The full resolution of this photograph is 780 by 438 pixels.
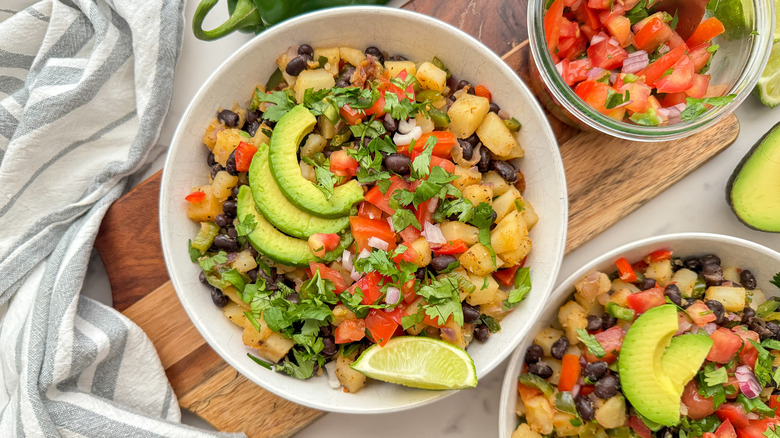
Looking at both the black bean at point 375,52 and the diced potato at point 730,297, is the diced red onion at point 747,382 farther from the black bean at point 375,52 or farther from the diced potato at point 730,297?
the black bean at point 375,52

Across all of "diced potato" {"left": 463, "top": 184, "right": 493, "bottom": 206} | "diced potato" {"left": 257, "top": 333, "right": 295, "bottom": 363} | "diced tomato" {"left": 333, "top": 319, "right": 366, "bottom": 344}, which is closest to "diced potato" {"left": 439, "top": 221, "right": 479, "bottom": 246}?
"diced potato" {"left": 463, "top": 184, "right": 493, "bottom": 206}

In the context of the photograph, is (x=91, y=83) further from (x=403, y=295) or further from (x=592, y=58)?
(x=592, y=58)

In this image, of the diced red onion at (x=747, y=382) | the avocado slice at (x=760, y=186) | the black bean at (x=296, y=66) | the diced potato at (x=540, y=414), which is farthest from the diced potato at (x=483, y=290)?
the avocado slice at (x=760, y=186)

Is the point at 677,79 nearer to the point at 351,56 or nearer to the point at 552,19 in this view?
the point at 552,19

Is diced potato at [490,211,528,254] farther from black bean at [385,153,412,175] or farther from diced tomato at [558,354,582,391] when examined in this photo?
diced tomato at [558,354,582,391]

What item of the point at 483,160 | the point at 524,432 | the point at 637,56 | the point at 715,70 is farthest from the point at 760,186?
the point at 524,432

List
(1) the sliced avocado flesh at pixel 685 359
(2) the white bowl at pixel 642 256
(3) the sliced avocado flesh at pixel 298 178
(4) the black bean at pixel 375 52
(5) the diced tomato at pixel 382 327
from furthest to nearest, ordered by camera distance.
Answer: (2) the white bowl at pixel 642 256 < (4) the black bean at pixel 375 52 < (1) the sliced avocado flesh at pixel 685 359 < (5) the diced tomato at pixel 382 327 < (3) the sliced avocado flesh at pixel 298 178
